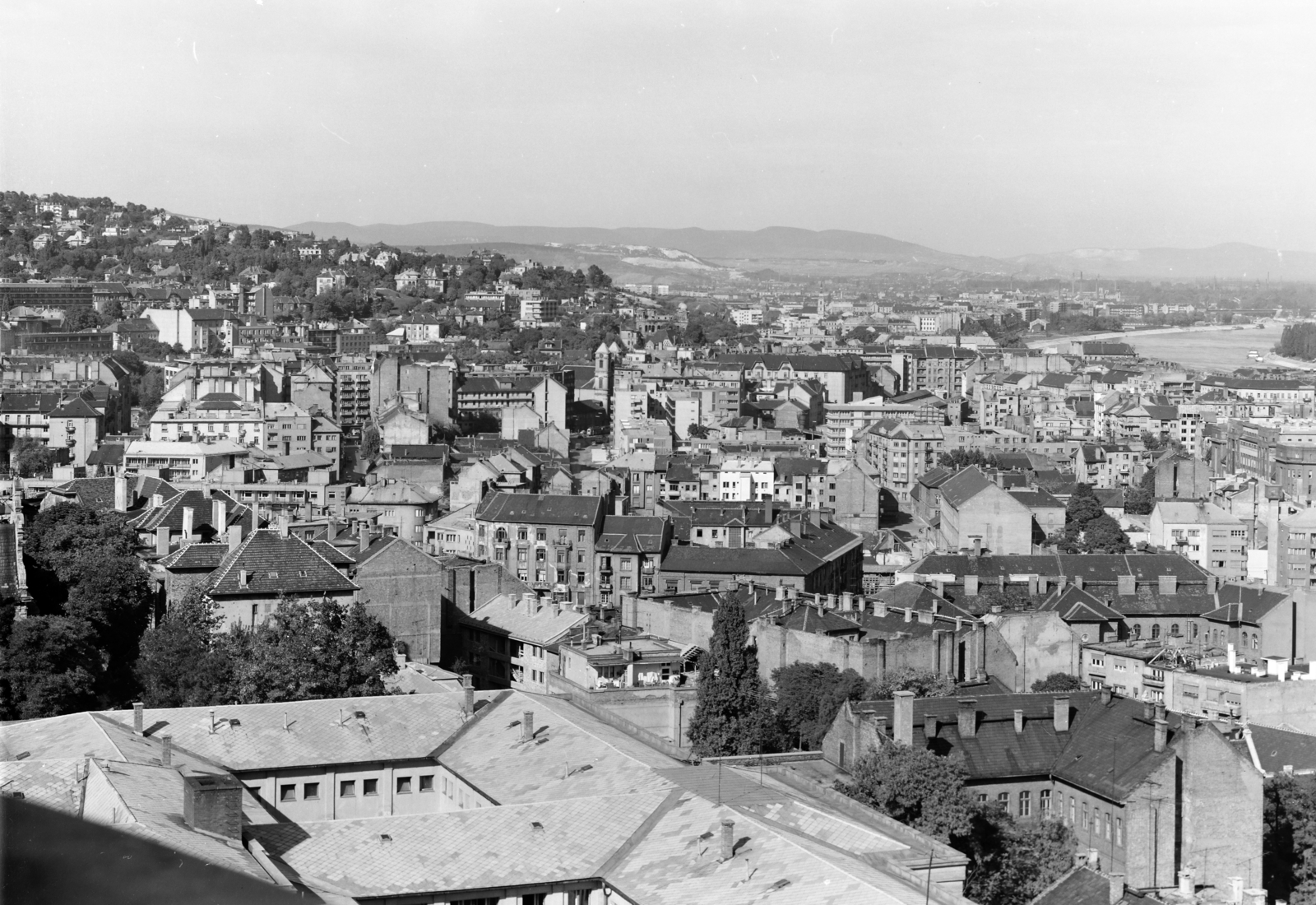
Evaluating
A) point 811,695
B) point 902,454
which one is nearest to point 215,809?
point 811,695

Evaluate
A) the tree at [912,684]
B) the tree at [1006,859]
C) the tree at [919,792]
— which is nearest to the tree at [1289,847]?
the tree at [1006,859]

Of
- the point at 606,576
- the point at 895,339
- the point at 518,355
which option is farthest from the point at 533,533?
the point at 895,339

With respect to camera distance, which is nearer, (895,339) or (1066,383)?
(1066,383)

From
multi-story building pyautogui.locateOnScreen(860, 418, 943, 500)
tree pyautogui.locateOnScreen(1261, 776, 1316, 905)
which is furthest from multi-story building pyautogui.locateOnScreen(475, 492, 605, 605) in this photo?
multi-story building pyautogui.locateOnScreen(860, 418, 943, 500)

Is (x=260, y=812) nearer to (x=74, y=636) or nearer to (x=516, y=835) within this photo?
(x=516, y=835)

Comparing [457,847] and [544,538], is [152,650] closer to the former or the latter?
[457,847]

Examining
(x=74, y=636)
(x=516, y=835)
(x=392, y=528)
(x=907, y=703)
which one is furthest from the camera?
(x=392, y=528)

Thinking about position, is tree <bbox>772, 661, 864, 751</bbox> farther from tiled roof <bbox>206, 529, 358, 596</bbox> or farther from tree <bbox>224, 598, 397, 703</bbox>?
tiled roof <bbox>206, 529, 358, 596</bbox>
